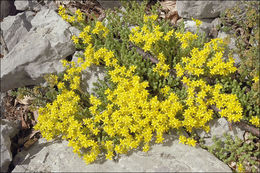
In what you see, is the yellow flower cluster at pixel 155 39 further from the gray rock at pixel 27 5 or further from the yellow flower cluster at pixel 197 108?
the gray rock at pixel 27 5

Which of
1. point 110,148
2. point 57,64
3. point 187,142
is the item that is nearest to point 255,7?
point 187,142

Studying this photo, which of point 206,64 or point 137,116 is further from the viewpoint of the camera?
point 206,64

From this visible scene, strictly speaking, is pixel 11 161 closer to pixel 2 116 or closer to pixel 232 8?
pixel 2 116

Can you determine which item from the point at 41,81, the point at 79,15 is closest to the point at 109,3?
the point at 79,15

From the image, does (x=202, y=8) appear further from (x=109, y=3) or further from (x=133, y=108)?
(x=133, y=108)

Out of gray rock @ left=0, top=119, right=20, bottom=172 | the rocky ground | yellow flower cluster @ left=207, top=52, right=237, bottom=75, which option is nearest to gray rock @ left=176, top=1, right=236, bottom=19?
the rocky ground

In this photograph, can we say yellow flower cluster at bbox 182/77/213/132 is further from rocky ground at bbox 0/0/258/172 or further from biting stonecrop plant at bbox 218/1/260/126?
biting stonecrop plant at bbox 218/1/260/126

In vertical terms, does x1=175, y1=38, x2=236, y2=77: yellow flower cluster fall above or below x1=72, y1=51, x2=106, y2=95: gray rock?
above
